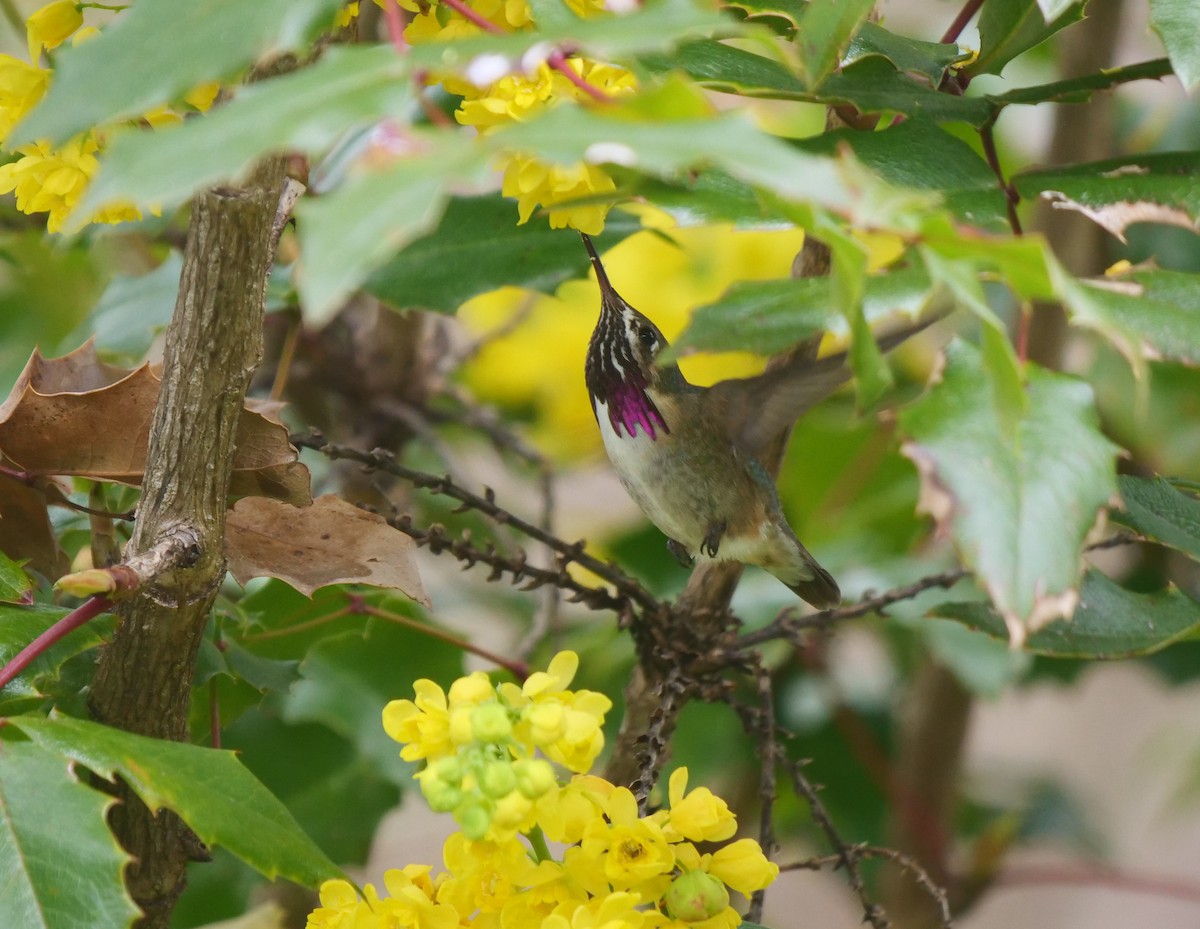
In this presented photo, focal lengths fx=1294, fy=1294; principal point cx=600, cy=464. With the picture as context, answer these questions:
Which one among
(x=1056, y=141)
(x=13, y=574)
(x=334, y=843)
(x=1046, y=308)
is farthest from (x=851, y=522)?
(x=13, y=574)

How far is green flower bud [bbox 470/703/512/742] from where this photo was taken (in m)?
0.54

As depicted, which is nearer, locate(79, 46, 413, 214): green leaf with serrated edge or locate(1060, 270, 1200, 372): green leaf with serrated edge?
locate(79, 46, 413, 214): green leaf with serrated edge

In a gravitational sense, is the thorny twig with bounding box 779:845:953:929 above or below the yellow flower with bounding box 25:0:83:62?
below

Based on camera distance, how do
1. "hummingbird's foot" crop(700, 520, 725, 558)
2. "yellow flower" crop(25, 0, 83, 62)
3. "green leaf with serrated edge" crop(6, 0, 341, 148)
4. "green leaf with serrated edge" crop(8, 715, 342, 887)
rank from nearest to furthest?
"green leaf with serrated edge" crop(6, 0, 341, 148) < "green leaf with serrated edge" crop(8, 715, 342, 887) < "yellow flower" crop(25, 0, 83, 62) < "hummingbird's foot" crop(700, 520, 725, 558)

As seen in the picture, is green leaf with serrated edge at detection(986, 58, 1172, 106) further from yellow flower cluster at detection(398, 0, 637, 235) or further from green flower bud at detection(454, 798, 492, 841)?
green flower bud at detection(454, 798, 492, 841)

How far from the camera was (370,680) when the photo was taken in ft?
3.72

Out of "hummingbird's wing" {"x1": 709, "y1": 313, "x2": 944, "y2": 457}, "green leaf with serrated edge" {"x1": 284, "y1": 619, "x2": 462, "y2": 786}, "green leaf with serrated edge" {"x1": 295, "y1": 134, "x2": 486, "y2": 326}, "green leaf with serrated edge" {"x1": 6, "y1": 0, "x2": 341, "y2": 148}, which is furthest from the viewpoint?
"green leaf with serrated edge" {"x1": 284, "y1": 619, "x2": 462, "y2": 786}

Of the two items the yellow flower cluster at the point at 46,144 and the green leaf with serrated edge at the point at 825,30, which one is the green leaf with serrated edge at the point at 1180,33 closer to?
the green leaf with serrated edge at the point at 825,30

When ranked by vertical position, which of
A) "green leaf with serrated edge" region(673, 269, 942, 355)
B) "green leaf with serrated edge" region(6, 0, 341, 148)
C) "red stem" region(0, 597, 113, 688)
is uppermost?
"green leaf with serrated edge" region(6, 0, 341, 148)

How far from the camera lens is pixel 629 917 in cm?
56

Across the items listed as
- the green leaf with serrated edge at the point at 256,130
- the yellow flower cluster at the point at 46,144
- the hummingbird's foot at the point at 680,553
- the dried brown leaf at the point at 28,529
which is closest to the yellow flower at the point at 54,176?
the yellow flower cluster at the point at 46,144

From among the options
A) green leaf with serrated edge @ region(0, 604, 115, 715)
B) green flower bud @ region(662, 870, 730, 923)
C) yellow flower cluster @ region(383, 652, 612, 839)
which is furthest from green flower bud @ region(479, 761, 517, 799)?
green leaf with serrated edge @ region(0, 604, 115, 715)

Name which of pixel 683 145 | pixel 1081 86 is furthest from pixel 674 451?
pixel 683 145

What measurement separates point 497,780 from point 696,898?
119 millimetres
